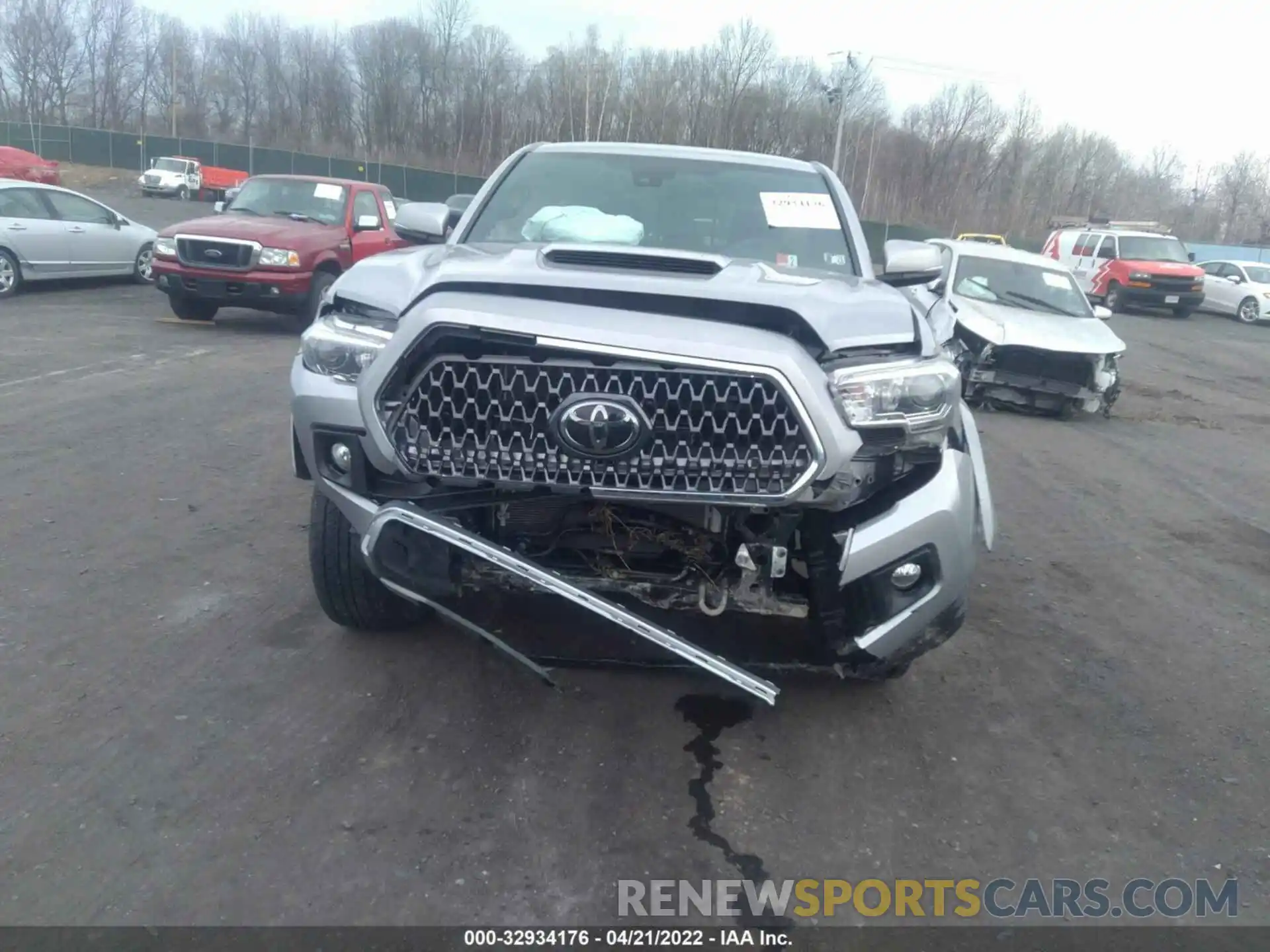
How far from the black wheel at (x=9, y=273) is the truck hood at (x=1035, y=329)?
37.9ft

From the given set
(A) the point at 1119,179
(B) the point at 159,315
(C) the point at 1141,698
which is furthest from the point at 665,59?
(C) the point at 1141,698

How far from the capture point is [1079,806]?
11.0 feet

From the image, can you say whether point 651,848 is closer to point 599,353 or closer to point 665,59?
point 599,353

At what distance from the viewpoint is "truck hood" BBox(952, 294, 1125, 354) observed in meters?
10.3

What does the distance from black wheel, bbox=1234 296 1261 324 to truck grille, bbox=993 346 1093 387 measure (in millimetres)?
20930

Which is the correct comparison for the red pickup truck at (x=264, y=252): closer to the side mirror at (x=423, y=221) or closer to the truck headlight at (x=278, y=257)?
the truck headlight at (x=278, y=257)

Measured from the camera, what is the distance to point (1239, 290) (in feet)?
92.1

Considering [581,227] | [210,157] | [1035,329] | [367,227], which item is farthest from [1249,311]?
[210,157]

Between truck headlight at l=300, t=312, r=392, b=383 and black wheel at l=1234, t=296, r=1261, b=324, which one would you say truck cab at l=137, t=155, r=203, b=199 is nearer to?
black wheel at l=1234, t=296, r=1261, b=324

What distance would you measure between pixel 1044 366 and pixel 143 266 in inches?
505

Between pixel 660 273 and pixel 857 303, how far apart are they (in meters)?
0.62

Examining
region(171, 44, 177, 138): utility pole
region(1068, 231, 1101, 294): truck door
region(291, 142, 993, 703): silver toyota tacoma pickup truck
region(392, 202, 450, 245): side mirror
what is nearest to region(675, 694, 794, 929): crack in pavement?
region(291, 142, 993, 703): silver toyota tacoma pickup truck

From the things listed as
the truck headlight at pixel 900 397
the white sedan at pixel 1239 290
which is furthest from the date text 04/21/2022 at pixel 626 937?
the white sedan at pixel 1239 290

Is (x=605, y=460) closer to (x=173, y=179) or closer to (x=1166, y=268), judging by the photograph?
(x=1166, y=268)
